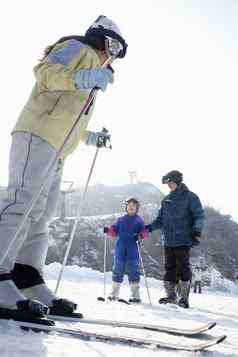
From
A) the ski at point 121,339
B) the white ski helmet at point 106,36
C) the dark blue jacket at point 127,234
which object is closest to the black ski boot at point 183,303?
the dark blue jacket at point 127,234

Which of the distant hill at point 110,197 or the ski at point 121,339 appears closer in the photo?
the ski at point 121,339

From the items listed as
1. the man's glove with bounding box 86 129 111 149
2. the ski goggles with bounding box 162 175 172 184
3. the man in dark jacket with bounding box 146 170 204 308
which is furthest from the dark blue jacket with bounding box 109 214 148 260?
the man's glove with bounding box 86 129 111 149

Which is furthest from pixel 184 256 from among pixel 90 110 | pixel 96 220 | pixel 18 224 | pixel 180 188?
pixel 96 220

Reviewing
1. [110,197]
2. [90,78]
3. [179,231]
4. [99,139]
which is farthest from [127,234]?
[110,197]

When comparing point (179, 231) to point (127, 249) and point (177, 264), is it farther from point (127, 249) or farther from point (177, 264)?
point (127, 249)

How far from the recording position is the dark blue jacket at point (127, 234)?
6883 mm

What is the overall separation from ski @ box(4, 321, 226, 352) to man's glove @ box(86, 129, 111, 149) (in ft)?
5.79

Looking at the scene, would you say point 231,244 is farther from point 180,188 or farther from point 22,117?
point 22,117

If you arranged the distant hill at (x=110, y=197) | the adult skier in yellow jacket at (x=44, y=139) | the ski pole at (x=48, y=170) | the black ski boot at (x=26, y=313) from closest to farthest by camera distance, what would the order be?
the black ski boot at (x=26, y=313)
the ski pole at (x=48, y=170)
the adult skier in yellow jacket at (x=44, y=139)
the distant hill at (x=110, y=197)

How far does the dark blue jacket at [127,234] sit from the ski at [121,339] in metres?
4.97

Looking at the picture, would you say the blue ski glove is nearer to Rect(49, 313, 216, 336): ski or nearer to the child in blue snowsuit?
Rect(49, 313, 216, 336): ski

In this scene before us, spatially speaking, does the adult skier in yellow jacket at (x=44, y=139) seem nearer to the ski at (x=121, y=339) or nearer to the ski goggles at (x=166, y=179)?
the ski at (x=121, y=339)

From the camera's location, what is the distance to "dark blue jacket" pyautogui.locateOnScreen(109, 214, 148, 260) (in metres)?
6.88

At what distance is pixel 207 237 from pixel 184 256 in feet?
75.8
